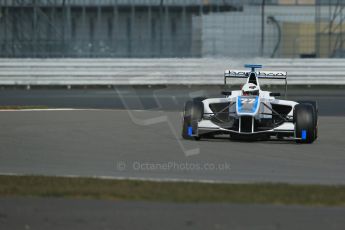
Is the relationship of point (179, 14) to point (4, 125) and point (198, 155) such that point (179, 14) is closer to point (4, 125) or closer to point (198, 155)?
point (4, 125)

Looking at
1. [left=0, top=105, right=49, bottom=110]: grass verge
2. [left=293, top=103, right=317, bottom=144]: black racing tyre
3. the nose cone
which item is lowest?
[left=0, top=105, right=49, bottom=110]: grass verge

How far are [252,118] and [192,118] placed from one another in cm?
96

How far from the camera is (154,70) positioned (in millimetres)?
31391

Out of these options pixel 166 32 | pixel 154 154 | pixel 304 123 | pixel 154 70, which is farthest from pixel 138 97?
pixel 154 154

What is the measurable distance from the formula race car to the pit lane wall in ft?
52.1

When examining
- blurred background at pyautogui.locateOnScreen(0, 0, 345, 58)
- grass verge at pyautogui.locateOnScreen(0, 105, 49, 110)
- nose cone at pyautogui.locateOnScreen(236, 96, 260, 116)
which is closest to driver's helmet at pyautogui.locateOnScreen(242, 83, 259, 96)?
nose cone at pyautogui.locateOnScreen(236, 96, 260, 116)

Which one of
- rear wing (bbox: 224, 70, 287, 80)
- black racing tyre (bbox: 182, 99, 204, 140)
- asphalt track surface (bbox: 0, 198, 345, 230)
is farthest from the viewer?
rear wing (bbox: 224, 70, 287, 80)

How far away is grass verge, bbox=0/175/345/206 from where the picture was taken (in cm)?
902

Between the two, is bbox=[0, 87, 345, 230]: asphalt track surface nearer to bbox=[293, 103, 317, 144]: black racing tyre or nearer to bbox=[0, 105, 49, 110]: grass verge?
bbox=[293, 103, 317, 144]: black racing tyre

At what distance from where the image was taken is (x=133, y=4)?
3394cm

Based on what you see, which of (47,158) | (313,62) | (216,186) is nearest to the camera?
(216,186)

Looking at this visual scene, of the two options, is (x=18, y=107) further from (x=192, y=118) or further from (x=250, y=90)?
(x=250, y=90)

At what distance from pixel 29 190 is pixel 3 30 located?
24323mm

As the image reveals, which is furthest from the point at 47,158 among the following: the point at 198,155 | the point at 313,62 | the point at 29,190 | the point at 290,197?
the point at 313,62
